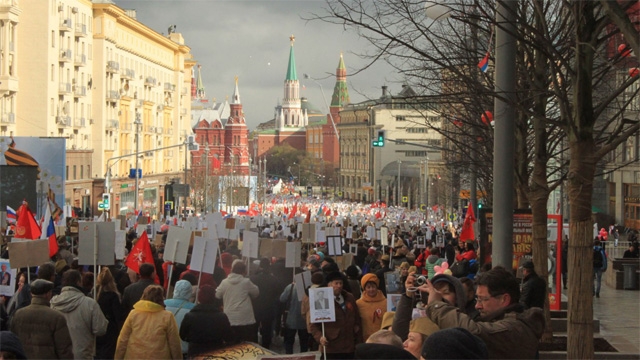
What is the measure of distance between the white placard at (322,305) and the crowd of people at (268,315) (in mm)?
14

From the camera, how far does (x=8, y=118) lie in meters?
66.2

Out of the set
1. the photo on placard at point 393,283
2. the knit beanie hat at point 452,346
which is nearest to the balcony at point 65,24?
the photo on placard at point 393,283

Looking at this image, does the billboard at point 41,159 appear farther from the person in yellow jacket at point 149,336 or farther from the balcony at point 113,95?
the balcony at point 113,95

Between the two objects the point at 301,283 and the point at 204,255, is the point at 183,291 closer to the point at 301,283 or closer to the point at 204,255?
the point at 204,255

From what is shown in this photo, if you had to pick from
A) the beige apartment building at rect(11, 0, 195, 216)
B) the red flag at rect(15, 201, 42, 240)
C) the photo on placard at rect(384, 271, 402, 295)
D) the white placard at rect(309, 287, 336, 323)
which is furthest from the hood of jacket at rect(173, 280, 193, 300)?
the beige apartment building at rect(11, 0, 195, 216)

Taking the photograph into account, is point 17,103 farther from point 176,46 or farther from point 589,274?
point 589,274

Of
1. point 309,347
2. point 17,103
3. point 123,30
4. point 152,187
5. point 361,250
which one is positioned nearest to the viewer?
point 309,347

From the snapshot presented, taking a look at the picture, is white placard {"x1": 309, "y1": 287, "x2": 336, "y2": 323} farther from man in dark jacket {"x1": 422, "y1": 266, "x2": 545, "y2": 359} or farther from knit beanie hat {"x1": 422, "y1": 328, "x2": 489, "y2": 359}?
knit beanie hat {"x1": 422, "y1": 328, "x2": 489, "y2": 359}

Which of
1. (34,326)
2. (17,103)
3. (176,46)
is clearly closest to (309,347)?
(34,326)

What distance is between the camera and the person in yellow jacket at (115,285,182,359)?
10328 millimetres

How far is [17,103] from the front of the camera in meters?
69.2

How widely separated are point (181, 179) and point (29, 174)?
77938mm

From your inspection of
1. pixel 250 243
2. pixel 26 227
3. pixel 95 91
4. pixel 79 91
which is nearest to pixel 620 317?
pixel 250 243

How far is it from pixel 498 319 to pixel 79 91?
73.8 metres
